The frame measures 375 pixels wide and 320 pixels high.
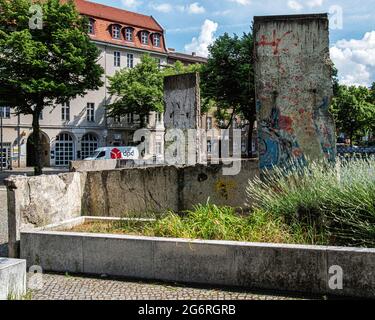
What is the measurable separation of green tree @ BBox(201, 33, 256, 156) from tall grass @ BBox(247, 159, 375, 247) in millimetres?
27284

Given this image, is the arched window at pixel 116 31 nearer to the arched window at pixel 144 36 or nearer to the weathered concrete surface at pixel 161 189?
the arched window at pixel 144 36

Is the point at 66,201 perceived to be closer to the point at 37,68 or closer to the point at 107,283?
the point at 107,283

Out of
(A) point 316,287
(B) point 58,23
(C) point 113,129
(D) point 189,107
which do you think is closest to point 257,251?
(A) point 316,287

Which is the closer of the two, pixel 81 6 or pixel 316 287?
pixel 316 287

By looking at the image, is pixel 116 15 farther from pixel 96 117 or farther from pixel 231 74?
pixel 231 74

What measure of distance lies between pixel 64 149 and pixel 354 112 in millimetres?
34023

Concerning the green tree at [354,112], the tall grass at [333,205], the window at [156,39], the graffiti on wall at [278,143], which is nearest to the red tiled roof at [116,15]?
the window at [156,39]

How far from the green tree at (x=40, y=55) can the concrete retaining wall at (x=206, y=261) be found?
19.4m

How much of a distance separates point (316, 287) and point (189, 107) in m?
6.56

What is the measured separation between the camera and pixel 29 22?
2459 cm

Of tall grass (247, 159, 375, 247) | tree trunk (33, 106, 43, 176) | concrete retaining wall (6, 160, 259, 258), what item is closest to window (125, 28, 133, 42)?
tree trunk (33, 106, 43, 176)

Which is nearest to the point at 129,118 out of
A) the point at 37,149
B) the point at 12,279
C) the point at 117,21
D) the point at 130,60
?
the point at 130,60

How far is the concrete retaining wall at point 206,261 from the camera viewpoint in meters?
4.72

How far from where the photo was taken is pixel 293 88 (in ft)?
24.0
